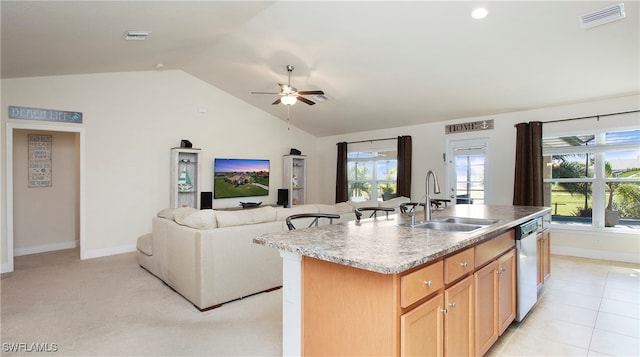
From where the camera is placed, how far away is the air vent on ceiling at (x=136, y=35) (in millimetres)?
3634

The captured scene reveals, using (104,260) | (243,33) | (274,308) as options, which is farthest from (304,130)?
(274,308)

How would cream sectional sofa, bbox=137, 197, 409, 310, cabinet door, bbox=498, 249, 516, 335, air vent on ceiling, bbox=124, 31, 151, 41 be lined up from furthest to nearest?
air vent on ceiling, bbox=124, 31, 151, 41
cream sectional sofa, bbox=137, 197, 409, 310
cabinet door, bbox=498, 249, 516, 335

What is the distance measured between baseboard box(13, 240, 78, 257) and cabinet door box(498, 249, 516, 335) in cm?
670

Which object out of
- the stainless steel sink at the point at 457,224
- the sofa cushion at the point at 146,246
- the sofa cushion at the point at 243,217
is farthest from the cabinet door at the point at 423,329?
the sofa cushion at the point at 146,246

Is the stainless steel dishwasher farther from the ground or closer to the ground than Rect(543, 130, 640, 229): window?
closer to the ground

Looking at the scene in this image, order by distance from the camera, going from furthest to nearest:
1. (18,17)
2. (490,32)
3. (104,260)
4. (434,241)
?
1. (104,260)
2. (490,32)
3. (18,17)
4. (434,241)

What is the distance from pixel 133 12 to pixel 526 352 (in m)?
4.53

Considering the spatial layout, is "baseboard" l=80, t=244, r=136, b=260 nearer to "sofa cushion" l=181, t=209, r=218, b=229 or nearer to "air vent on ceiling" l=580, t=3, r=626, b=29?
"sofa cushion" l=181, t=209, r=218, b=229

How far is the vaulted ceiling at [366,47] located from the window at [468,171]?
627 mm

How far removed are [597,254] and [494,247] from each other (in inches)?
161

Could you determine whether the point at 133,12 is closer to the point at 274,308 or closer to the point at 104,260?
the point at 274,308

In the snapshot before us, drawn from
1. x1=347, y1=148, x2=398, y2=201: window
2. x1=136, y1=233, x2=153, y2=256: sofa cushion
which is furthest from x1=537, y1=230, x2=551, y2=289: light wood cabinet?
x1=136, y1=233, x2=153, y2=256: sofa cushion

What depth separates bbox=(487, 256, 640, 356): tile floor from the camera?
2.32m

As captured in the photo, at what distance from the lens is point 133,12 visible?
10.2ft
